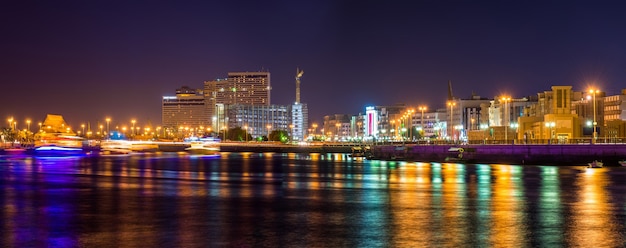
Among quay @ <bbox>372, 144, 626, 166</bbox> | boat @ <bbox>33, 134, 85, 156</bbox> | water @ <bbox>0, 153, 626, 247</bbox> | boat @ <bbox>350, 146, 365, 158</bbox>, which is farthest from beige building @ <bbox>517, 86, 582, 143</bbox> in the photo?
boat @ <bbox>33, 134, 85, 156</bbox>

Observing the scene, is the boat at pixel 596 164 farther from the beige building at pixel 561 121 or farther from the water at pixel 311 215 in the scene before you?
the beige building at pixel 561 121

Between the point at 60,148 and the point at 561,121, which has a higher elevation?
the point at 561,121

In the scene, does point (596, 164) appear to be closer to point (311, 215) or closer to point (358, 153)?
point (311, 215)

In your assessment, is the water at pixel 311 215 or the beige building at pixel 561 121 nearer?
the water at pixel 311 215

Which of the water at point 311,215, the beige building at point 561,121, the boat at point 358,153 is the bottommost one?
the water at point 311,215

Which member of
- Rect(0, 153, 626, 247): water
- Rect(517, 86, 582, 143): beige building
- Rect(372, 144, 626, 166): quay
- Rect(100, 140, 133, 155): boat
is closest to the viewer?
Rect(0, 153, 626, 247): water

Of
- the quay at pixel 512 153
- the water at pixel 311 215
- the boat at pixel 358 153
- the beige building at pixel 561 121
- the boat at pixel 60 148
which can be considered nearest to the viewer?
the water at pixel 311 215

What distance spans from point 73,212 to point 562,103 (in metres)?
93.6

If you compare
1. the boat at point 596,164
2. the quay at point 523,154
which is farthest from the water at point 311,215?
the quay at point 523,154

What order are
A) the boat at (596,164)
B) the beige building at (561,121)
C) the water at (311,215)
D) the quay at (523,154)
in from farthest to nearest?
the beige building at (561,121) < the quay at (523,154) < the boat at (596,164) < the water at (311,215)

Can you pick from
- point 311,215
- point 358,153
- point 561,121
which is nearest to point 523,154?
point 561,121

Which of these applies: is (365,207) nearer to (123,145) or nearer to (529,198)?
→ (529,198)

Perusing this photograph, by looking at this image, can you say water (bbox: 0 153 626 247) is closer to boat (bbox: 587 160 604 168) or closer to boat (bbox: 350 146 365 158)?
boat (bbox: 587 160 604 168)

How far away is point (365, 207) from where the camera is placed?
28797 millimetres
